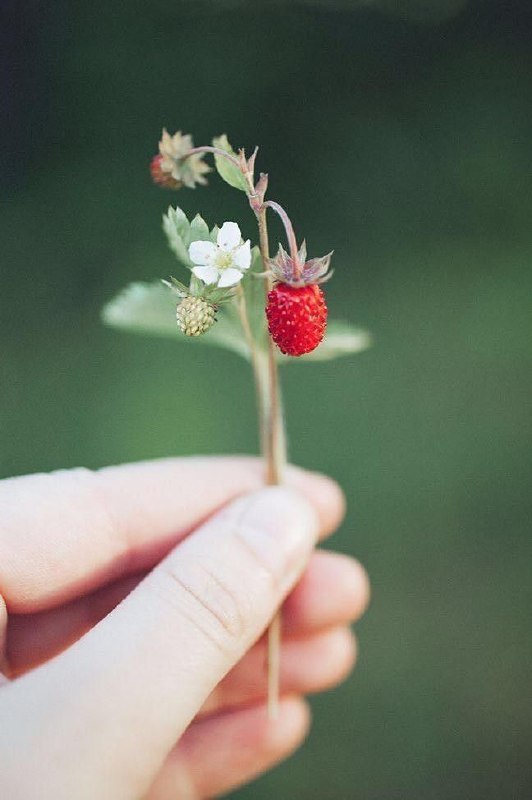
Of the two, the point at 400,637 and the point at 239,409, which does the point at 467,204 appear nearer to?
the point at 239,409

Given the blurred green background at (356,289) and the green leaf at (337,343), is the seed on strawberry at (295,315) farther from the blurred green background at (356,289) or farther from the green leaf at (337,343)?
the blurred green background at (356,289)

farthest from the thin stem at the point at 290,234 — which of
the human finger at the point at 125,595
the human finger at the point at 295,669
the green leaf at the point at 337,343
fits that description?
the human finger at the point at 295,669

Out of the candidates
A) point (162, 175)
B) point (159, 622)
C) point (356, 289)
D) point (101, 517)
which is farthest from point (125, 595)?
point (356, 289)

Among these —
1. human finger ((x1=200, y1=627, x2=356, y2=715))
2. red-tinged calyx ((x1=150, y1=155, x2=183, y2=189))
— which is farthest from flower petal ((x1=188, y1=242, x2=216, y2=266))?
human finger ((x1=200, y1=627, x2=356, y2=715))

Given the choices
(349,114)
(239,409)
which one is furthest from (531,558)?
(349,114)

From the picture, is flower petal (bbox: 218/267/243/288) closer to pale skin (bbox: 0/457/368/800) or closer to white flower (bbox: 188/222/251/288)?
white flower (bbox: 188/222/251/288)
